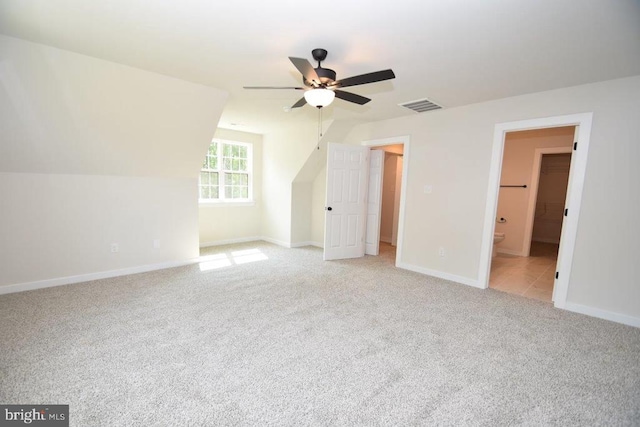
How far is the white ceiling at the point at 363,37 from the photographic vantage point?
1.86 m

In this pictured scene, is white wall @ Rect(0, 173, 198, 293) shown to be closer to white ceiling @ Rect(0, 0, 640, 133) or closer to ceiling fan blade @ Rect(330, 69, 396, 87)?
white ceiling @ Rect(0, 0, 640, 133)

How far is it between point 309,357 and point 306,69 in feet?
7.22

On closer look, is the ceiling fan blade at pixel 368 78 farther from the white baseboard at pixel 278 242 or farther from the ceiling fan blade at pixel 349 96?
the white baseboard at pixel 278 242

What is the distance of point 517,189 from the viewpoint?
5.75 meters

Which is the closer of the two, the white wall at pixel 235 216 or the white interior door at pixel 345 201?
the white interior door at pixel 345 201

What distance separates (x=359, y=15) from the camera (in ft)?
6.33

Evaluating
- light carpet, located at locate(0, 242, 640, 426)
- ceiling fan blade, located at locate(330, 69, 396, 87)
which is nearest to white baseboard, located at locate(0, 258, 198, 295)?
light carpet, located at locate(0, 242, 640, 426)

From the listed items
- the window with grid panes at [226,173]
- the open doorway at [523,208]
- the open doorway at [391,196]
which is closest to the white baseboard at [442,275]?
the open doorway at [523,208]

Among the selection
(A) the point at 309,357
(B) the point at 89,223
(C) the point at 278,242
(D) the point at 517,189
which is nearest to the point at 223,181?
(C) the point at 278,242

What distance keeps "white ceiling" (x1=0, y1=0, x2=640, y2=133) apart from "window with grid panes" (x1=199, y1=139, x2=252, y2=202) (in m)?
2.73

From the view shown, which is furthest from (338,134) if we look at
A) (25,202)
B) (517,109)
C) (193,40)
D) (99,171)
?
(25,202)

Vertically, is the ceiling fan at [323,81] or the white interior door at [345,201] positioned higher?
the ceiling fan at [323,81]

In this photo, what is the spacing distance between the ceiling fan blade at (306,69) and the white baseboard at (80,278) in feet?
11.6

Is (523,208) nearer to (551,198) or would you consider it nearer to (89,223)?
(551,198)
